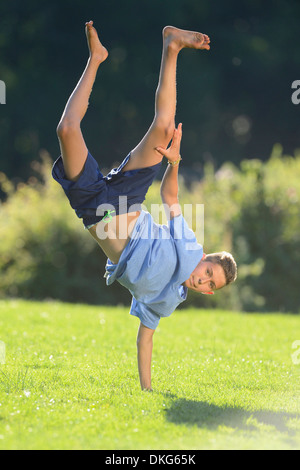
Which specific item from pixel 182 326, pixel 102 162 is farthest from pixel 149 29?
pixel 182 326

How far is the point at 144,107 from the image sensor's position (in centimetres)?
3014

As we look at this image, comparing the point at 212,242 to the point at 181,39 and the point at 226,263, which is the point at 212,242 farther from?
the point at 181,39

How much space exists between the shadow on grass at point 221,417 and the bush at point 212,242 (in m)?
6.23

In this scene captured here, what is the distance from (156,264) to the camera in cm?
419

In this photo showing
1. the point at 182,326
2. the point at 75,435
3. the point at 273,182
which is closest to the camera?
the point at 75,435

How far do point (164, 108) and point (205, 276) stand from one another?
1.23m

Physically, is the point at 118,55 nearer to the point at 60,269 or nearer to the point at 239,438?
the point at 60,269

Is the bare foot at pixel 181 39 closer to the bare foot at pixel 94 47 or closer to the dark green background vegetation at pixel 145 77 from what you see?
the bare foot at pixel 94 47

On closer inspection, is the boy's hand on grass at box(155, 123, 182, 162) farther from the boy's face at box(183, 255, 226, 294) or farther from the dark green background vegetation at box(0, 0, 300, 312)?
the dark green background vegetation at box(0, 0, 300, 312)

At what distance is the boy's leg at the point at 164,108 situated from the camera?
4113 millimetres

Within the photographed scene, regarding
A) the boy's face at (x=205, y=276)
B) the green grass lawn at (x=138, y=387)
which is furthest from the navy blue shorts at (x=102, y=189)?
the green grass lawn at (x=138, y=387)

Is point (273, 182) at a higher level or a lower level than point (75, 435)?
higher

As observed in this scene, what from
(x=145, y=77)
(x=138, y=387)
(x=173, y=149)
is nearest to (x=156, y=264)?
(x=173, y=149)

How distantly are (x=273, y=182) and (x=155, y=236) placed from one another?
6826 mm
